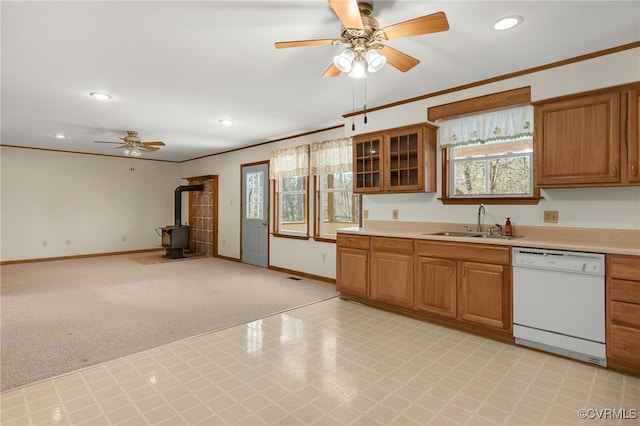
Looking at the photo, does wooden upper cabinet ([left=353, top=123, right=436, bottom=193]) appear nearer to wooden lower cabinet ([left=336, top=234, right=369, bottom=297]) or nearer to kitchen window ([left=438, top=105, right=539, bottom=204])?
kitchen window ([left=438, top=105, right=539, bottom=204])

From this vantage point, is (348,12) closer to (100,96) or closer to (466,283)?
(466,283)

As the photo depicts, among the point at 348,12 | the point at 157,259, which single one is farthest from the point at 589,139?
the point at 157,259

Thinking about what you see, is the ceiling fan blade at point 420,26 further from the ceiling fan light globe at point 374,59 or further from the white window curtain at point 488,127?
the white window curtain at point 488,127

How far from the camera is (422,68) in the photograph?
316cm

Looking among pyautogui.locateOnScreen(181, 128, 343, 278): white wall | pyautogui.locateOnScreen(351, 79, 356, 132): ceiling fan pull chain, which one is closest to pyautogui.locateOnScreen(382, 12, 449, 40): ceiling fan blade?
pyautogui.locateOnScreen(351, 79, 356, 132): ceiling fan pull chain

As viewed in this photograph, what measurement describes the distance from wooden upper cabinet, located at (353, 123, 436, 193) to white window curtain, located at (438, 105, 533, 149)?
0.19 metres

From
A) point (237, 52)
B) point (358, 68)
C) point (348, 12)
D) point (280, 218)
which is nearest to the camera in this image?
point (348, 12)

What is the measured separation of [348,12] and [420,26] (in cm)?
45

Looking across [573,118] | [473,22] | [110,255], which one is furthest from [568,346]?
[110,255]

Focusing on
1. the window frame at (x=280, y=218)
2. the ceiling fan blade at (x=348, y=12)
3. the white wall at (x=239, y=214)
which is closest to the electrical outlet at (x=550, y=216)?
the ceiling fan blade at (x=348, y=12)

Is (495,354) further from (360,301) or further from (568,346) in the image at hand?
(360,301)

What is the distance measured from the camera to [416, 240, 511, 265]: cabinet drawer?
301cm

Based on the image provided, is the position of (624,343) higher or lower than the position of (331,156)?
lower

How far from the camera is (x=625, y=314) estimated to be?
2.43m
